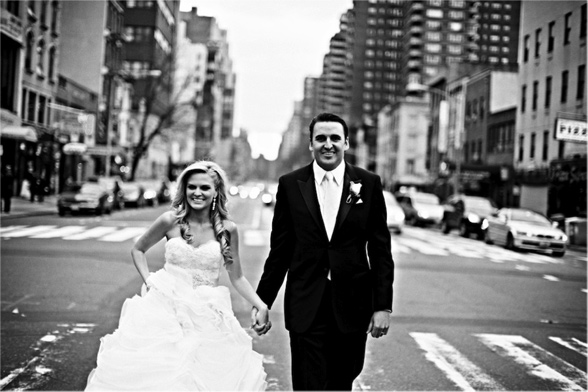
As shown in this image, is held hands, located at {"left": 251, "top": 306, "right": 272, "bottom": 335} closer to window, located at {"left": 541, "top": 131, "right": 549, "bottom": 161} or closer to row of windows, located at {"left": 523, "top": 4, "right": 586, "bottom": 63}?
row of windows, located at {"left": 523, "top": 4, "right": 586, "bottom": 63}

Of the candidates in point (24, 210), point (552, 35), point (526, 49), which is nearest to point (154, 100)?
point (24, 210)

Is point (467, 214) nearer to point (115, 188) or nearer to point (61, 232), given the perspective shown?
point (61, 232)

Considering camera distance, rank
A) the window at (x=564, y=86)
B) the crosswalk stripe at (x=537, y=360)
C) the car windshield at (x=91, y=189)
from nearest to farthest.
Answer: the crosswalk stripe at (x=537, y=360) < the window at (x=564, y=86) < the car windshield at (x=91, y=189)

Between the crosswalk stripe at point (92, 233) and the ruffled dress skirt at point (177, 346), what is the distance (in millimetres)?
16332

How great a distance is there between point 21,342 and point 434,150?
7442cm

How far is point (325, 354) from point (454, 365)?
3.85 metres

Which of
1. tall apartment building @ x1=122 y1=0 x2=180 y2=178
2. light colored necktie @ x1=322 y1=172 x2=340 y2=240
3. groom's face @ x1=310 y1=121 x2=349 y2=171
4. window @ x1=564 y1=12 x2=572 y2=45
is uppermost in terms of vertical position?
tall apartment building @ x1=122 y1=0 x2=180 y2=178

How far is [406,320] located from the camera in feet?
33.9

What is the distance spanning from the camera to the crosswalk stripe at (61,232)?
20.7 metres

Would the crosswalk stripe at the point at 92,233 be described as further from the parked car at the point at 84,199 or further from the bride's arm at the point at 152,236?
the bride's arm at the point at 152,236

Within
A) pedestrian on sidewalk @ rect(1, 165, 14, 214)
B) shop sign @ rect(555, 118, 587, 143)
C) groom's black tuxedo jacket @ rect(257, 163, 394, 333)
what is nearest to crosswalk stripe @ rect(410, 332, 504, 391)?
groom's black tuxedo jacket @ rect(257, 163, 394, 333)

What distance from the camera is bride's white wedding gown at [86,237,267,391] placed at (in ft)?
14.4

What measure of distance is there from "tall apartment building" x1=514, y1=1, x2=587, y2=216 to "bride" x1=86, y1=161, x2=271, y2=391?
8.27 meters

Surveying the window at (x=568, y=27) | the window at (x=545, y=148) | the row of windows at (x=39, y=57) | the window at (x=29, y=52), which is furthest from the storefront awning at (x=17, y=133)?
the window at (x=568, y=27)
